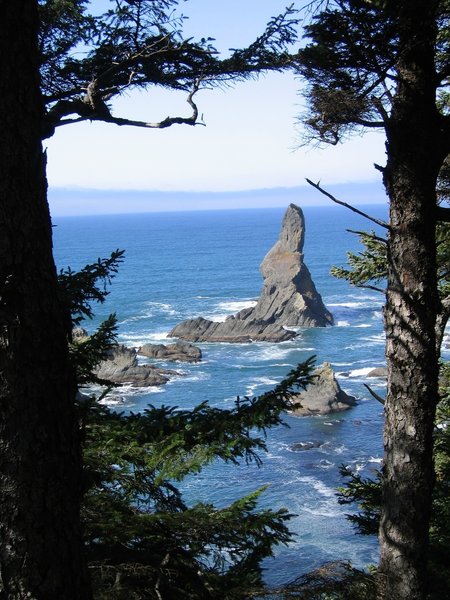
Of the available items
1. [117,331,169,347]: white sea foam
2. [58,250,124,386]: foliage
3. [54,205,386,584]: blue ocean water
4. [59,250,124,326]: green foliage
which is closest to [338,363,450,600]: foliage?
[58,250,124,386]: foliage

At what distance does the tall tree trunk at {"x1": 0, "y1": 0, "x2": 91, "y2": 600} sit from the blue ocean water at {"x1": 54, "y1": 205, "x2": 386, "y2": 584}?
666 inches

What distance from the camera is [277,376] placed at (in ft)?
148

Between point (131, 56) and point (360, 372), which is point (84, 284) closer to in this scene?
point (131, 56)

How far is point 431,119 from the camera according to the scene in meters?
5.11

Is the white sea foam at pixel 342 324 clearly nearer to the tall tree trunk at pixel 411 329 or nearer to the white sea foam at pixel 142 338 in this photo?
the white sea foam at pixel 142 338

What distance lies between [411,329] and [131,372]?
1604 inches

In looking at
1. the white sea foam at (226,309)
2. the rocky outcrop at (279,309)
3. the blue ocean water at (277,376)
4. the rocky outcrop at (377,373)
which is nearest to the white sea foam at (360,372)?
the blue ocean water at (277,376)

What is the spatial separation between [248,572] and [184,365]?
4534 cm

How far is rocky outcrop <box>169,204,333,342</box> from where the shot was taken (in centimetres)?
5903

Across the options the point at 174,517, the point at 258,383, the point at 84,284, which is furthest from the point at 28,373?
the point at 258,383

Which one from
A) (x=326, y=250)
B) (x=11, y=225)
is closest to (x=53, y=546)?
(x=11, y=225)

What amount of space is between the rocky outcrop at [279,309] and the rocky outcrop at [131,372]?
Result: 12.3m

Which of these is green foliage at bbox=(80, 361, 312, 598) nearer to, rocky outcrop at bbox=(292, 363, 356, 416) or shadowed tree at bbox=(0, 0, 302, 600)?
shadowed tree at bbox=(0, 0, 302, 600)

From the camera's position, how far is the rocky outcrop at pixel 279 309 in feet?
194
